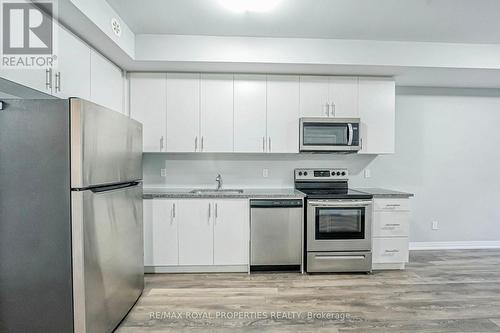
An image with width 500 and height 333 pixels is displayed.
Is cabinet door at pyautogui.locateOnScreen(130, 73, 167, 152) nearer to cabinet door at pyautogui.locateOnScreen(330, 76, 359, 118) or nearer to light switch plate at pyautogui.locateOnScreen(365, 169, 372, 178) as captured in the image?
cabinet door at pyautogui.locateOnScreen(330, 76, 359, 118)

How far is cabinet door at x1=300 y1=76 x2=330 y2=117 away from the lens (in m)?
3.43

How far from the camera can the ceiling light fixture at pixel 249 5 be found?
7.43 feet

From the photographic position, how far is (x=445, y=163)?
4.03 metres

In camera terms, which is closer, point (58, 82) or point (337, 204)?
point (58, 82)

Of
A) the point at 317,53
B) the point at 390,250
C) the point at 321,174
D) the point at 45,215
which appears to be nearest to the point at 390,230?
the point at 390,250

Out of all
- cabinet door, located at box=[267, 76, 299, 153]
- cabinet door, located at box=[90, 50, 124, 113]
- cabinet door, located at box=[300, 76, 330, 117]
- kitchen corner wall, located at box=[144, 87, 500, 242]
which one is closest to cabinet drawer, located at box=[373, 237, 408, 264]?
kitchen corner wall, located at box=[144, 87, 500, 242]

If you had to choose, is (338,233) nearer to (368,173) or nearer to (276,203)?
(276,203)

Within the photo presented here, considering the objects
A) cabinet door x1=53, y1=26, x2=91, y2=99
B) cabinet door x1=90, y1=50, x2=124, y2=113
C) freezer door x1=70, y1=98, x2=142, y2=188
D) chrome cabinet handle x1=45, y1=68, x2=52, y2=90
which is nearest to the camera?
freezer door x1=70, y1=98, x2=142, y2=188

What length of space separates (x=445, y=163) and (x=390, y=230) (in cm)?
158

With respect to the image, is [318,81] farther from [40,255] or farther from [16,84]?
[40,255]

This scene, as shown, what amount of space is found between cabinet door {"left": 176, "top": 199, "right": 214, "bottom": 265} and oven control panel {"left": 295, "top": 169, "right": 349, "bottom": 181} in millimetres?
1277

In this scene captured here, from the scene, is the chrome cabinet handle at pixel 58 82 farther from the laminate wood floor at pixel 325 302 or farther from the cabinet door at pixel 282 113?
the cabinet door at pixel 282 113

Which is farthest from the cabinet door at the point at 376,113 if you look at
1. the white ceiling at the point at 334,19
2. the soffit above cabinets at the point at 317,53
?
the white ceiling at the point at 334,19

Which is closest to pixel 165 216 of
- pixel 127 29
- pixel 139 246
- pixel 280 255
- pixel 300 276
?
pixel 139 246
